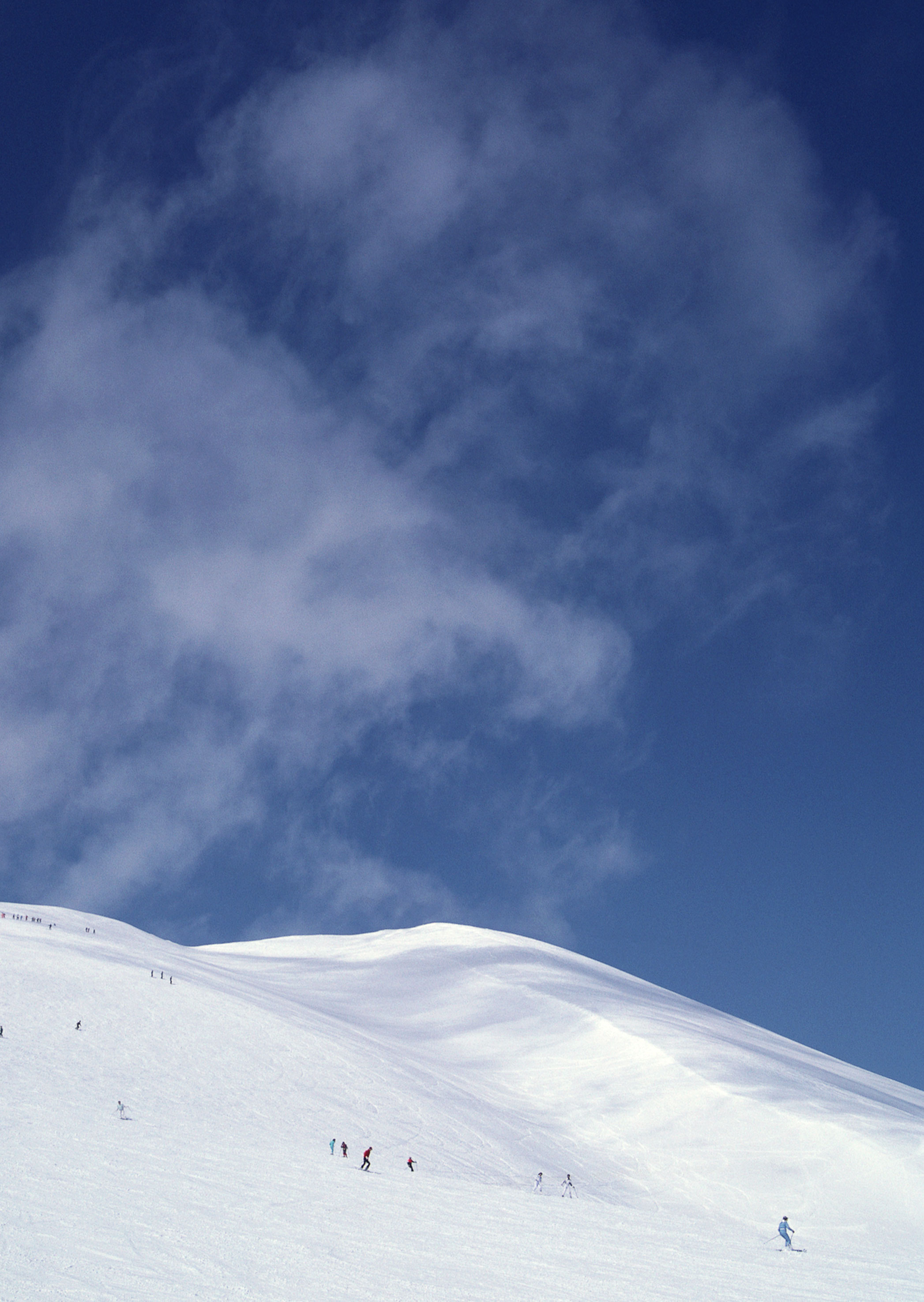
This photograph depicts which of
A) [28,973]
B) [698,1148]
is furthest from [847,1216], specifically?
[28,973]

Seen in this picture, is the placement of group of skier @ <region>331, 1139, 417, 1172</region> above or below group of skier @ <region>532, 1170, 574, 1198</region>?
below

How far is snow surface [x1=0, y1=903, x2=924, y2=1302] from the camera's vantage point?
15.1m

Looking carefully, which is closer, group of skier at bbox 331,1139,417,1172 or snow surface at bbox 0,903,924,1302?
snow surface at bbox 0,903,924,1302

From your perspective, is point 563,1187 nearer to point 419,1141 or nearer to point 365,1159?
point 419,1141

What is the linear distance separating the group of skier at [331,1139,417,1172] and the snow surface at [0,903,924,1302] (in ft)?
0.93

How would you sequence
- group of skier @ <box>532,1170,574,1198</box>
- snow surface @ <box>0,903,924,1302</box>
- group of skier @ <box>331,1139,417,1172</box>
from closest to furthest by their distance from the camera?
1. snow surface @ <box>0,903,924,1302</box>
2. group of skier @ <box>331,1139,417,1172</box>
3. group of skier @ <box>532,1170,574,1198</box>

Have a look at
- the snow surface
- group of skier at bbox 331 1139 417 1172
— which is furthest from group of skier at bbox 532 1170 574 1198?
group of skier at bbox 331 1139 417 1172

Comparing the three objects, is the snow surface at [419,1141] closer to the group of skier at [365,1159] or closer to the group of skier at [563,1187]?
the group of skier at [365,1159]

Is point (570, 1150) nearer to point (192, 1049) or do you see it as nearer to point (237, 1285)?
point (192, 1049)

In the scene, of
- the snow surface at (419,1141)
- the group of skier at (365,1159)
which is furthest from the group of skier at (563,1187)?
the group of skier at (365,1159)

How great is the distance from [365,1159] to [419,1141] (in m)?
6.77

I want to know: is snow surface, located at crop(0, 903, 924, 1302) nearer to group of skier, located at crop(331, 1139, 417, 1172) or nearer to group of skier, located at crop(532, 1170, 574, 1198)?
group of skier, located at crop(331, 1139, 417, 1172)

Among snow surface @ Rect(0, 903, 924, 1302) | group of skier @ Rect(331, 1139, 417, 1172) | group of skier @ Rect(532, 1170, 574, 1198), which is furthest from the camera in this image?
group of skier @ Rect(532, 1170, 574, 1198)

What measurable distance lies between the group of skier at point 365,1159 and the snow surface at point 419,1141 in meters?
0.28
